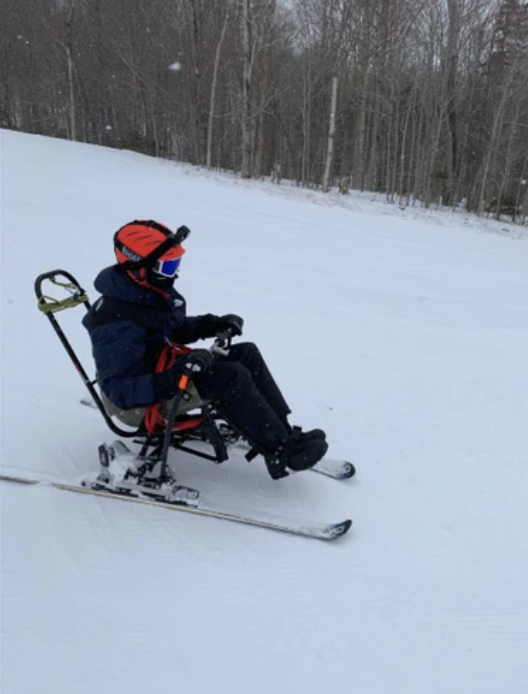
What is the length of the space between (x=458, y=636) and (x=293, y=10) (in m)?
24.9

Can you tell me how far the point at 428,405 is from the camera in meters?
4.41

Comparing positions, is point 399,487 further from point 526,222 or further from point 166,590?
point 526,222

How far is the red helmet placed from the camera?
2752mm

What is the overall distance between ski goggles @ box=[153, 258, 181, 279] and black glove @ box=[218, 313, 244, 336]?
1.88 ft

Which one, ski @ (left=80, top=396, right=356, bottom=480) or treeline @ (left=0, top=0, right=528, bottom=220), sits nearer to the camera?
ski @ (left=80, top=396, right=356, bottom=480)

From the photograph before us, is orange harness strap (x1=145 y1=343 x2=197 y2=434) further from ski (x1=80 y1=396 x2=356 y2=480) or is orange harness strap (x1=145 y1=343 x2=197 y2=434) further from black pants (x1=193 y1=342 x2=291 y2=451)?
ski (x1=80 y1=396 x2=356 y2=480)

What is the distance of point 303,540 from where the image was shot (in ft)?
9.06

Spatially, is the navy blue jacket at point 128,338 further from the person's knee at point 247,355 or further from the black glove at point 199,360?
the person's knee at point 247,355

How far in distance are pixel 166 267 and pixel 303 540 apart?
1592 mm

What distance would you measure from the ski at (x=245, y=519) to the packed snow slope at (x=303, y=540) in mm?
44

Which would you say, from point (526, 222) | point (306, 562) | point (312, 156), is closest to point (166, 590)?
point (306, 562)

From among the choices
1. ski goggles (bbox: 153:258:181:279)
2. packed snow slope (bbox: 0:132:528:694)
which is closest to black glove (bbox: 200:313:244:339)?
ski goggles (bbox: 153:258:181:279)

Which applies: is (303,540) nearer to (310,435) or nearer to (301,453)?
(301,453)

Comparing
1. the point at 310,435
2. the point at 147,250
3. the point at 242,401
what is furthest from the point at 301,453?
the point at 147,250
